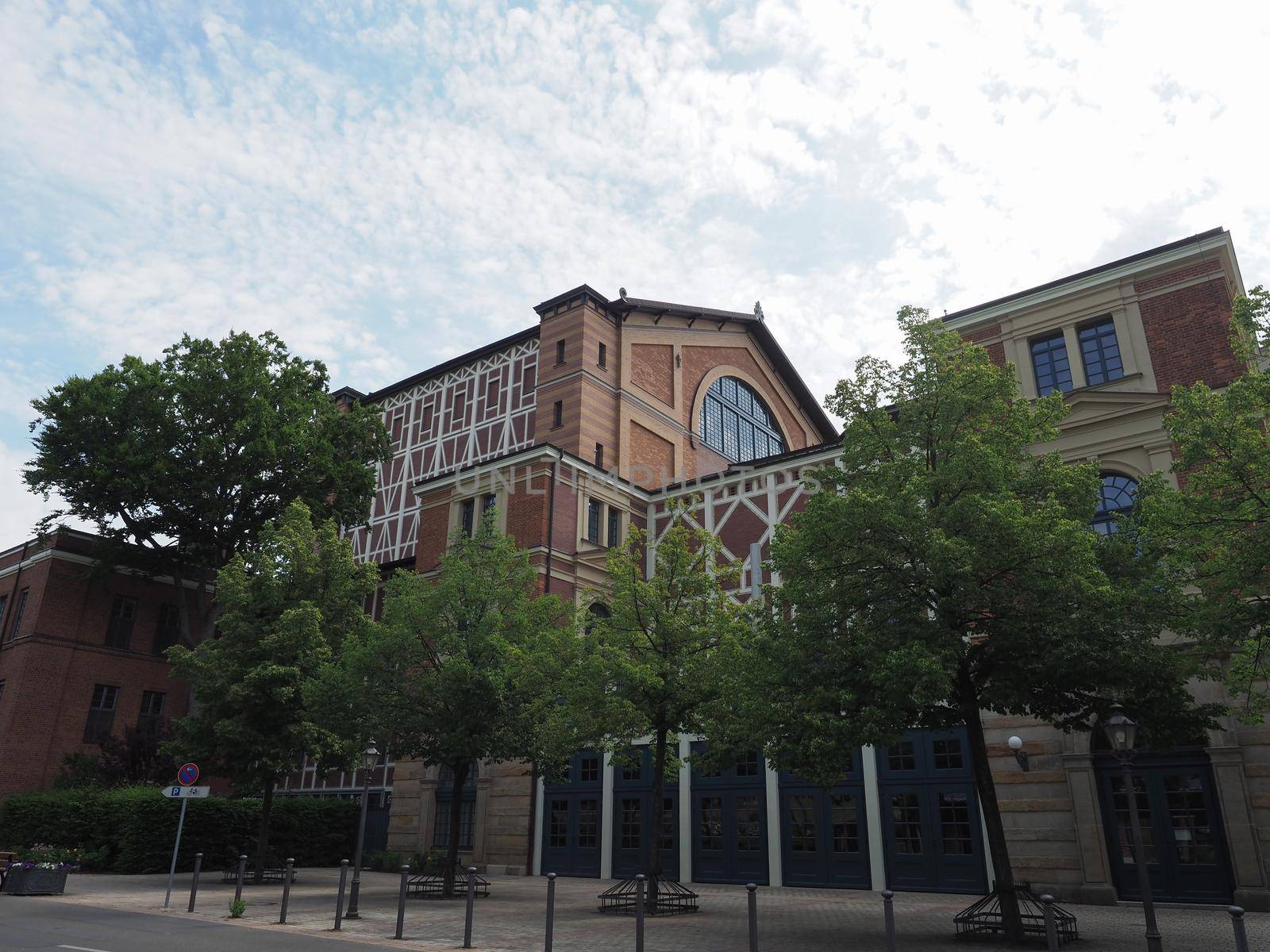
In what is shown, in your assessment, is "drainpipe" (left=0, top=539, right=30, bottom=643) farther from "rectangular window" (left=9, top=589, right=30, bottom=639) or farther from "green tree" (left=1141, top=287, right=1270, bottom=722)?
"green tree" (left=1141, top=287, right=1270, bottom=722)

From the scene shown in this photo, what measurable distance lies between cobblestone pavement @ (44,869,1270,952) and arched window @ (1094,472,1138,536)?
757cm

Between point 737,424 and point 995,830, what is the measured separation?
31704mm

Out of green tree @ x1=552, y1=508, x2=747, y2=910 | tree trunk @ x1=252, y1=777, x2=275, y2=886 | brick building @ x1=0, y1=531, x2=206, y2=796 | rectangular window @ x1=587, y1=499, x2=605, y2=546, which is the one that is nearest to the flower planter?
tree trunk @ x1=252, y1=777, x2=275, y2=886

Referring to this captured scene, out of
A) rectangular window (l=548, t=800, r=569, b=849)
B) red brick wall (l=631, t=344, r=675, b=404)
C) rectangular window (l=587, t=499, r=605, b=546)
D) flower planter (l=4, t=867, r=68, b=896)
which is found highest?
red brick wall (l=631, t=344, r=675, b=404)

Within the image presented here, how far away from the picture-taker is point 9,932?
488 inches

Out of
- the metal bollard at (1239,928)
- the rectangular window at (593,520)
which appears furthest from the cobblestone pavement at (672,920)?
the rectangular window at (593,520)

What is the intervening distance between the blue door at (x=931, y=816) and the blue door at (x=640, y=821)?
19.4 ft

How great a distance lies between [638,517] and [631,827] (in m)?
11.5

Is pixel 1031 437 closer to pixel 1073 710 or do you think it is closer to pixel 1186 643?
pixel 1073 710

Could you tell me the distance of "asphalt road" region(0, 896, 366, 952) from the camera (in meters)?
11.4

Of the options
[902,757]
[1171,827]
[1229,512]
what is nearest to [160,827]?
[902,757]

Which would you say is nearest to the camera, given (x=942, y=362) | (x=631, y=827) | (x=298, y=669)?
(x=942, y=362)

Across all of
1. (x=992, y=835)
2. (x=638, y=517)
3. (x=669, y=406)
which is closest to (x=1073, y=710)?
(x=992, y=835)

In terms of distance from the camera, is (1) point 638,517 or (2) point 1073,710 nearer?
(2) point 1073,710
